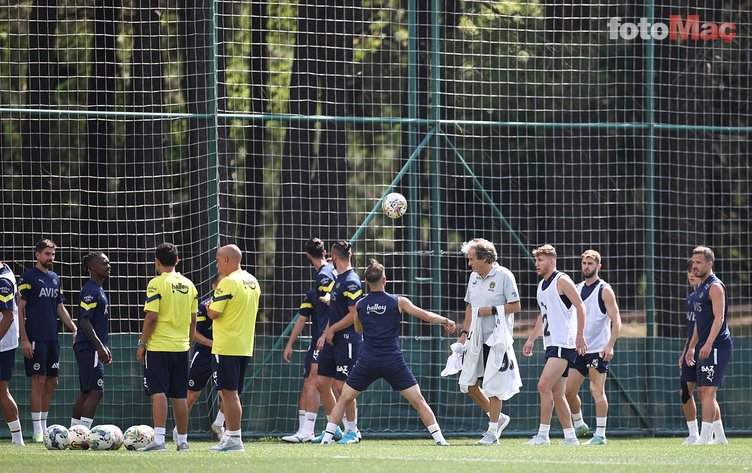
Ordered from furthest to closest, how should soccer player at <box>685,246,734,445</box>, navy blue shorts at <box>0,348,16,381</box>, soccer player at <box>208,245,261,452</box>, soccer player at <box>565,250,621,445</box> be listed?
soccer player at <box>565,250,621,445</box> → soccer player at <box>685,246,734,445</box> → navy blue shorts at <box>0,348,16,381</box> → soccer player at <box>208,245,261,452</box>

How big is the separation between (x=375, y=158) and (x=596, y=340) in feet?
15.6

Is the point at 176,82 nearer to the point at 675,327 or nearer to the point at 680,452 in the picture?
the point at 675,327

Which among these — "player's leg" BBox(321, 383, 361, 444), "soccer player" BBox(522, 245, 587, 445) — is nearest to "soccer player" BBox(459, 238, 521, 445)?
"soccer player" BBox(522, 245, 587, 445)

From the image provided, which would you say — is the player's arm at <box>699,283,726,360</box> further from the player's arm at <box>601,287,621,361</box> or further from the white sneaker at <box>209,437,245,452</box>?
the white sneaker at <box>209,437,245,452</box>

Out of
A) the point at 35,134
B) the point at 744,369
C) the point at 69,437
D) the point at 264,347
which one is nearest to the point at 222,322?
the point at 69,437

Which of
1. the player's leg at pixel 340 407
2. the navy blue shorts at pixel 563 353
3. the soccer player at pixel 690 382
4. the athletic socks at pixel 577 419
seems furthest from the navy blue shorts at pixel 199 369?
the soccer player at pixel 690 382

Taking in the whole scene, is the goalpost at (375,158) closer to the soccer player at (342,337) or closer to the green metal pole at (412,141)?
the green metal pole at (412,141)

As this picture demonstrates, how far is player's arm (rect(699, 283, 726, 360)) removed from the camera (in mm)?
14086

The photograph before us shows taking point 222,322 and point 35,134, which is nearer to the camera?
point 222,322

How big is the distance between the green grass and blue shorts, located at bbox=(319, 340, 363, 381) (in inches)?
50.0

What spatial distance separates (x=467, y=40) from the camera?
17.9m

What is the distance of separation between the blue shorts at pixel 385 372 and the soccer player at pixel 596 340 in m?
2.32

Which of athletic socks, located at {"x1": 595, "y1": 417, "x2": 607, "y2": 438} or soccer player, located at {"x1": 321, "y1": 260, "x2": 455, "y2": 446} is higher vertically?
soccer player, located at {"x1": 321, "y1": 260, "x2": 455, "y2": 446}

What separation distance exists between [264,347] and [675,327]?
613cm
